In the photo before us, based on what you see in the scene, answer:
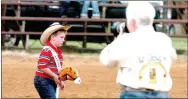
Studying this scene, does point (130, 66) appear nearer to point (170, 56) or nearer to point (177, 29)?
point (170, 56)

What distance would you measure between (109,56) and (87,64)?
386 inches

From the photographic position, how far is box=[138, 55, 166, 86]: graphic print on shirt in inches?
187

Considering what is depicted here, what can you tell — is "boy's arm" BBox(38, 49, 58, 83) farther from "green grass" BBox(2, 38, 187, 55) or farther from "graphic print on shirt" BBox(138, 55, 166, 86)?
"green grass" BBox(2, 38, 187, 55)

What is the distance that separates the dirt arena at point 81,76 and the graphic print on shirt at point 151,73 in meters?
5.45

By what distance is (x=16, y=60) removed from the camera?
15.0 metres

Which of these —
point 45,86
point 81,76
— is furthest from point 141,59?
point 81,76

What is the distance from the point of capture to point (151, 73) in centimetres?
476

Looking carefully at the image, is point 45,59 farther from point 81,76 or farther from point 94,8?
point 94,8

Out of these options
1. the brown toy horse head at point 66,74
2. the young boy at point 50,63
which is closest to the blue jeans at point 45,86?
the young boy at point 50,63

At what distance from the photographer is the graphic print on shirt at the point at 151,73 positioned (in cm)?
475

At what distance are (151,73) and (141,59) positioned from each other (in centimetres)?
13

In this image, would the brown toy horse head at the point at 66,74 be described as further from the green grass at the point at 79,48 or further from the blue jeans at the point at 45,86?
the green grass at the point at 79,48

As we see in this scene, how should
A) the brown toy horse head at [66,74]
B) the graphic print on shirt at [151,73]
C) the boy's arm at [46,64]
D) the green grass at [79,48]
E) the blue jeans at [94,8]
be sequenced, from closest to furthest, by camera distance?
the graphic print on shirt at [151,73]
the brown toy horse head at [66,74]
the boy's arm at [46,64]
the blue jeans at [94,8]
the green grass at [79,48]

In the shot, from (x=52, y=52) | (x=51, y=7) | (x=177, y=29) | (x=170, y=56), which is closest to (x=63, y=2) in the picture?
(x=51, y=7)
